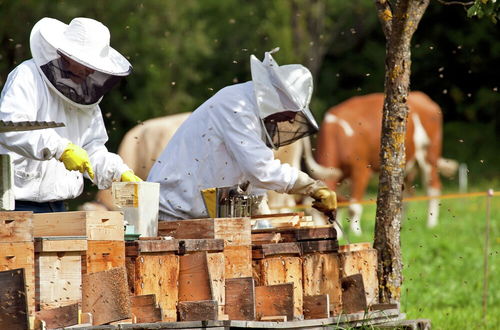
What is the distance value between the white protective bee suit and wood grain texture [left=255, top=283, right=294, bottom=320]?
1.22 m

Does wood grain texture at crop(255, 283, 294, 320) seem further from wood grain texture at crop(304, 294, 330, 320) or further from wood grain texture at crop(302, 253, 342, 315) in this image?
wood grain texture at crop(302, 253, 342, 315)

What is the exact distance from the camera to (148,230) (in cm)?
573

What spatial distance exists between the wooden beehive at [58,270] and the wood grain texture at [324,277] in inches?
59.6

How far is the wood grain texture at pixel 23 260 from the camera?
4.61m

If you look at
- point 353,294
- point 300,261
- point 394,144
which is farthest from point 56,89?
point 394,144

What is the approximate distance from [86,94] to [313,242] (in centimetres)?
152

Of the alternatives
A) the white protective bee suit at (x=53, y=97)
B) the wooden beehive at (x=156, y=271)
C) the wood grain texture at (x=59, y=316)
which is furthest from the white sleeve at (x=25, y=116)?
the wood grain texture at (x=59, y=316)

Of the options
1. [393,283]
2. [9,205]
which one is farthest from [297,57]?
[9,205]

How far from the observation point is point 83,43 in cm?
588

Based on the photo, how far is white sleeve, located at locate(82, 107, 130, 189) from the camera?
6.18m

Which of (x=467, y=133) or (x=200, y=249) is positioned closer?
(x=200, y=249)

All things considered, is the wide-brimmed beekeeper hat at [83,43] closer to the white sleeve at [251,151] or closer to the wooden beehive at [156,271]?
the white sleeve at [251,151]

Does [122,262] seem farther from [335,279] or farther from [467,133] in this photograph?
[467,133]

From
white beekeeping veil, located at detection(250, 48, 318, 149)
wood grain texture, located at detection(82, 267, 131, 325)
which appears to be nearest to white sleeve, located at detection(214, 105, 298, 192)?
white beekeeping veil, located at detection(250, 48, 318, 149)
